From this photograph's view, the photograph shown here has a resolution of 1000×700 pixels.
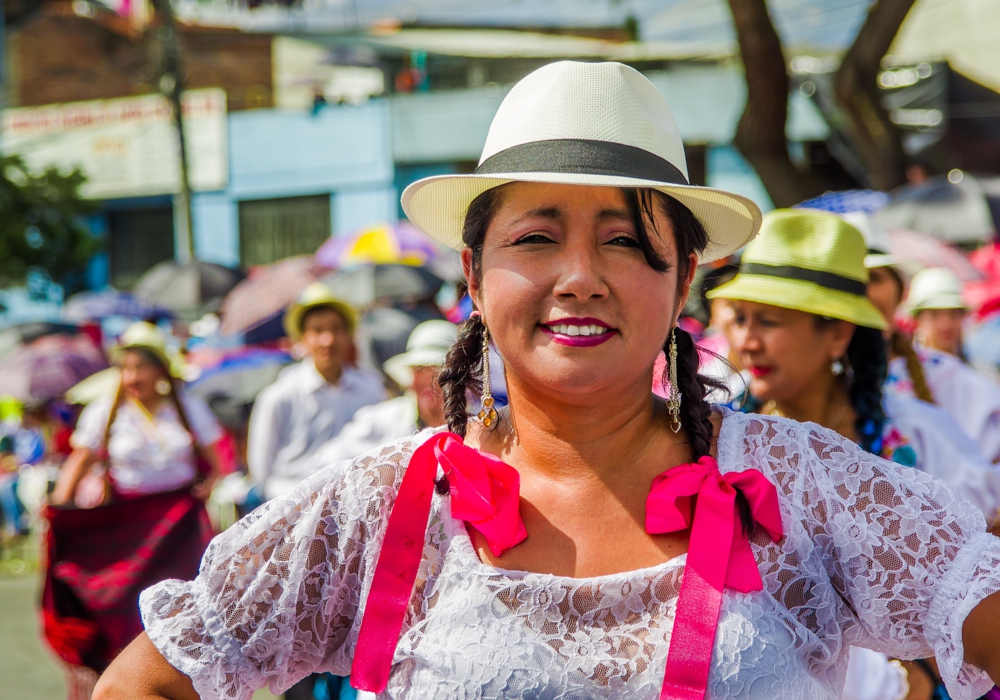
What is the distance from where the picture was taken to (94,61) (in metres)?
25.7

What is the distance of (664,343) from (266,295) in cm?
1013

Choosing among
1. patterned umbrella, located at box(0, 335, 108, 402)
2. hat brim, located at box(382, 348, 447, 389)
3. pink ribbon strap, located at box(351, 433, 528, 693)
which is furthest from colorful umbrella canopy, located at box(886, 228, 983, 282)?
patterned umbrella, located at box(0, 335, 108, 402)

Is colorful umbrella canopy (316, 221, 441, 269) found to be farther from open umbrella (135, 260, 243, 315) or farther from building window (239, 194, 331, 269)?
building window (239, 194, 331, 269)

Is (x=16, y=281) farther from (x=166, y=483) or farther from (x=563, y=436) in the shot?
(x=563, y=436)

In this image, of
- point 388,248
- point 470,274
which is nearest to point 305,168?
point 388,248

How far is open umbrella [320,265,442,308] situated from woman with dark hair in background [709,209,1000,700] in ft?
24.7

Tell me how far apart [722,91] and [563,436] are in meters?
16.8

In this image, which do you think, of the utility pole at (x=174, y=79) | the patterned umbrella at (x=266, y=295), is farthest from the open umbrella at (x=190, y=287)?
the patterned umbrella at (x=266, y=295)

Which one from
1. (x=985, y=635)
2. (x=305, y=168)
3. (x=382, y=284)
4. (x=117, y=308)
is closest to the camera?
(x=985, y=635)

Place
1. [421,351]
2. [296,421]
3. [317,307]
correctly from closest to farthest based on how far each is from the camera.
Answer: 1. [421,351]
2. [296,421]
3. [317,307]

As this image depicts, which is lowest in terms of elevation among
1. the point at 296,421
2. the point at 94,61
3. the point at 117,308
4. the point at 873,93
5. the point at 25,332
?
the point at 25,332

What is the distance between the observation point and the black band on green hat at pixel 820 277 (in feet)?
10.9

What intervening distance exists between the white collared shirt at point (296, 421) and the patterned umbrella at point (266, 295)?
4907 mm

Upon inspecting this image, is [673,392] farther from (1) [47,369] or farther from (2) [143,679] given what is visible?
(1) [47,369]
